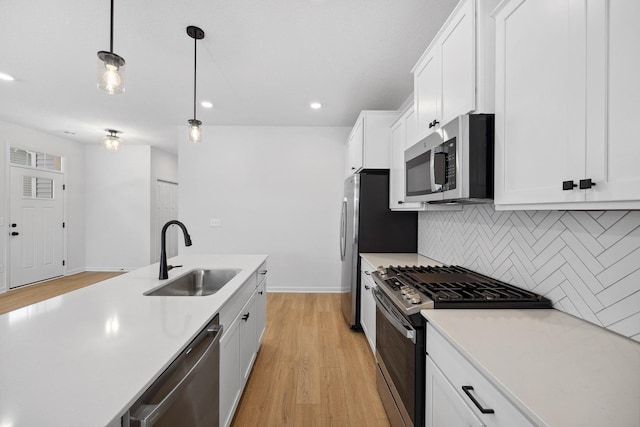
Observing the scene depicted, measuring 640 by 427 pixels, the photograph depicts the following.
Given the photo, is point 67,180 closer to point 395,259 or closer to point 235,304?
point 235,304

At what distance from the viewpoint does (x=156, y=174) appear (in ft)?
19.6

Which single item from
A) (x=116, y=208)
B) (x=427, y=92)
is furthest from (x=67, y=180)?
(x=427, y=92)

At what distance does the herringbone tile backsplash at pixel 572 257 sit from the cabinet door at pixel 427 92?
2.21 ft

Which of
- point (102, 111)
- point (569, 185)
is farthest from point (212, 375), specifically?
point (102, 111)

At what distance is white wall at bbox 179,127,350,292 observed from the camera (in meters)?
4.43

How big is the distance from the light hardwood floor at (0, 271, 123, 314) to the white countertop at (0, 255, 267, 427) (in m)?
Result: 3.74

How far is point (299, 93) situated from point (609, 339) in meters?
3.16

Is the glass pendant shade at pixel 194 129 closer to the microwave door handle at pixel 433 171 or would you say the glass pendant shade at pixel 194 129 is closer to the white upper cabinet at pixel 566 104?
the microwave door handle at pixel 433 171

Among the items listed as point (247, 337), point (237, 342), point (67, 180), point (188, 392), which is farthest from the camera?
point (67, 180)

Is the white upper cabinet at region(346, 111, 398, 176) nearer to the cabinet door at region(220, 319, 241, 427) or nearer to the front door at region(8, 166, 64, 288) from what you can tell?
the cabinet door at region(220, 319, 241, 427)

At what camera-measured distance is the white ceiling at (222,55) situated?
1.89 metres

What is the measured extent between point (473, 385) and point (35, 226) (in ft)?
21.7

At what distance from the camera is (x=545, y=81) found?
0.96m

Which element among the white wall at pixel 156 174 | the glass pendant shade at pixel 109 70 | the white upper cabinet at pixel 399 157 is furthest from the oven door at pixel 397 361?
the white wall at pixel 156 174
